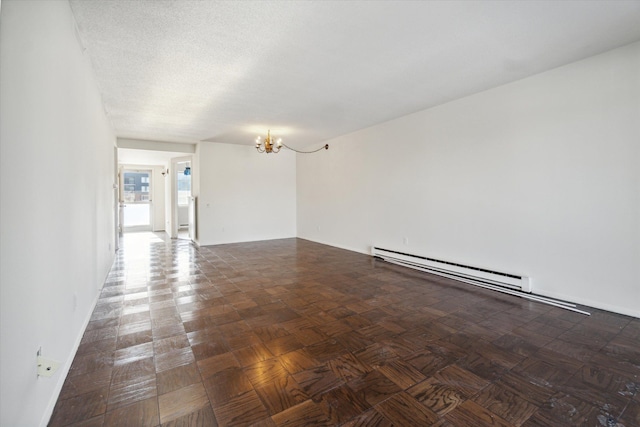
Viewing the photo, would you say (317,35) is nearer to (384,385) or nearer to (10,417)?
(384,385)

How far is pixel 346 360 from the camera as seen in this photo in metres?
2.08

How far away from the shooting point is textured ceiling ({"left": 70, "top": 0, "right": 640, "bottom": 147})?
7.14 ft

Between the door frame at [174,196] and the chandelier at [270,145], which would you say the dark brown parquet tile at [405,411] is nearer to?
the chandelier at [270,145]

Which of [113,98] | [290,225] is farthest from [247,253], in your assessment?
[113,98]

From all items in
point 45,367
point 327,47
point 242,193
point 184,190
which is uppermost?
point 327,47

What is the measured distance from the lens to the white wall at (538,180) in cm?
282

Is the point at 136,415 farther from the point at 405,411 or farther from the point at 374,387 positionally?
the point at 405,411

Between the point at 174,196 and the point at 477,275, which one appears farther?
the point at 174,196

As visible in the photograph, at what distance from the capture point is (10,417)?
112cm

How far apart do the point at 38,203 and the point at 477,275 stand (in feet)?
14.6

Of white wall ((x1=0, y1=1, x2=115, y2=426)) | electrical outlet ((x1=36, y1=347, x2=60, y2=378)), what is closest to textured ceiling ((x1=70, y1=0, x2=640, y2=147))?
white wall ((x1=0, y1=1, x2=115, y2=426))

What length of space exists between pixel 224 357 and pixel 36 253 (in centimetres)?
132

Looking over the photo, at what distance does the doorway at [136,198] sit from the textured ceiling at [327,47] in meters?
6.33

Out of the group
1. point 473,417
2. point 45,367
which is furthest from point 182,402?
point 473,417
